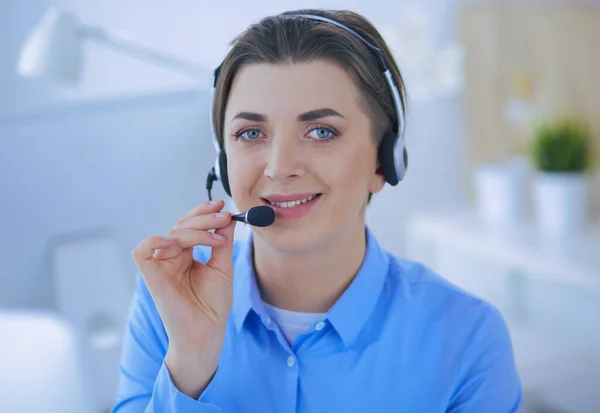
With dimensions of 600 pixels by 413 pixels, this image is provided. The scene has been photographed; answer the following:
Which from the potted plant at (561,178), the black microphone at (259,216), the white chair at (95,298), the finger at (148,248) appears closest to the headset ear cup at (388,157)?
the black microphone at (259,216)

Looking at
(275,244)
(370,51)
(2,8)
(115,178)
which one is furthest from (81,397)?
(2,8)

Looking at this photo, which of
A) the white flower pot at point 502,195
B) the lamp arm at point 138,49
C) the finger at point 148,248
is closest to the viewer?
the finger at point 148,248

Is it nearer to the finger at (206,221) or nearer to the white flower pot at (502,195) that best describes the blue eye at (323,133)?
the finger at (206,221)

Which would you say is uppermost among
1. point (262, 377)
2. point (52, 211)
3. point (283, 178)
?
point (283, 178)

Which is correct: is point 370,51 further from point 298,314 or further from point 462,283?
point 462,283

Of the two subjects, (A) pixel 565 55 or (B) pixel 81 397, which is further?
(A) pixel 565 55

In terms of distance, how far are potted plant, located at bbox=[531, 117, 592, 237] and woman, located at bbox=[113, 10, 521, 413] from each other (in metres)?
1.22

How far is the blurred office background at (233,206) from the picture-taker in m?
1.35

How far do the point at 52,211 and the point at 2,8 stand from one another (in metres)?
0.63

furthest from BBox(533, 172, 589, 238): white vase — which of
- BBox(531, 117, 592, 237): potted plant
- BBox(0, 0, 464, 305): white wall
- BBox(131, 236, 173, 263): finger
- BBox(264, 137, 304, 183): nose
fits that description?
BBox(131, 236, 173, 263): finger

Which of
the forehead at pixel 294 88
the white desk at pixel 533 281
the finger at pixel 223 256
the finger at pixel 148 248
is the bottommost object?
the white desk at pixel 533 281

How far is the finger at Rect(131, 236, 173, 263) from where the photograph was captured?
0.89 metres

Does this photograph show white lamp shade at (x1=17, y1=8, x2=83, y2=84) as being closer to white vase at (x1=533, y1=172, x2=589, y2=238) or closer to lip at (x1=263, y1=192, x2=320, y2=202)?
lip at (x1=263, y1=192, x2=320, y2=202)

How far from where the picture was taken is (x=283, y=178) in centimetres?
92
